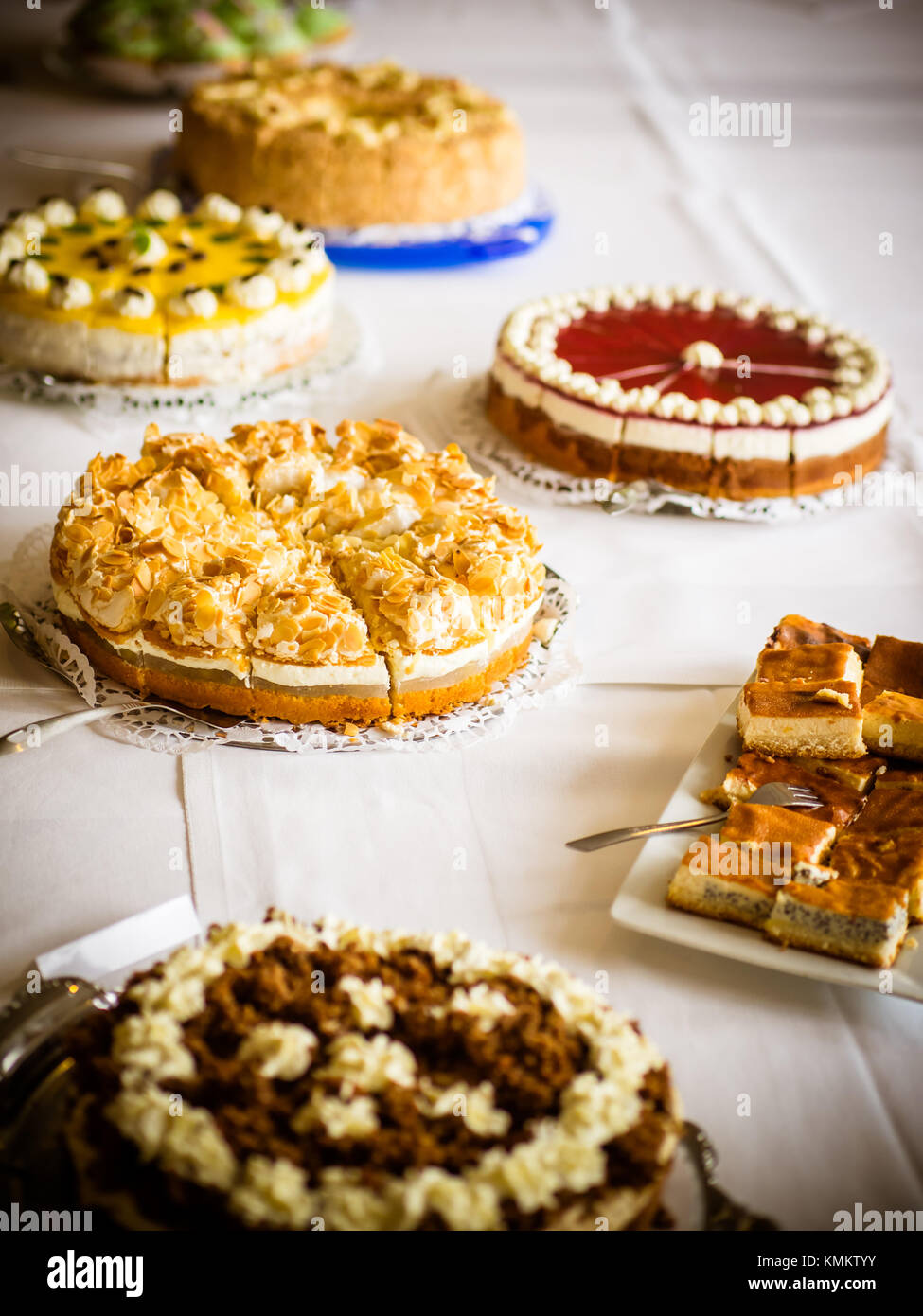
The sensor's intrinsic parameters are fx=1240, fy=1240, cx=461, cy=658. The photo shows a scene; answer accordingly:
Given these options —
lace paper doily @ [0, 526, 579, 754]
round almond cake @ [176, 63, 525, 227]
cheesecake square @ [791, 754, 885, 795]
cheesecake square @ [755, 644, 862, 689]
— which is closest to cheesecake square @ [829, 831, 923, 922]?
cheesecake square @ [791, 754, 885, 795]

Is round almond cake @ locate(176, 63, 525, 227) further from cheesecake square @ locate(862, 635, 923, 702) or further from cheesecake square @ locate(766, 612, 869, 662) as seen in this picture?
cheesecake square @ locate(862, 635, 923, 702)

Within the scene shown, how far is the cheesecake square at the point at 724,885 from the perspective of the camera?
1487 mm

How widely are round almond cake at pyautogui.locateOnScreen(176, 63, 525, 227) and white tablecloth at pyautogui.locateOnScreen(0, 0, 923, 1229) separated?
22 centimetres

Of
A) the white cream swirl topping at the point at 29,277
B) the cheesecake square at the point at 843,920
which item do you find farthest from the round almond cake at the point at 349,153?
the cheesecake square at the point at 843,920

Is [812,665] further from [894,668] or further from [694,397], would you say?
[694,397]

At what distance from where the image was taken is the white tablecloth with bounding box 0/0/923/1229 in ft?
4.78

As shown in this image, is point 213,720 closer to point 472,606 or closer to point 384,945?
point 472,606

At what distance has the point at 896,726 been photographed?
1.75m

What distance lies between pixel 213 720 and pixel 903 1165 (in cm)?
110

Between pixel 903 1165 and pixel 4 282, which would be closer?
pixel 903 1165

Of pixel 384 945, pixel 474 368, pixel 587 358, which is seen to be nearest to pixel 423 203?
pixel 474 368

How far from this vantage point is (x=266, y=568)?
1896 mm
